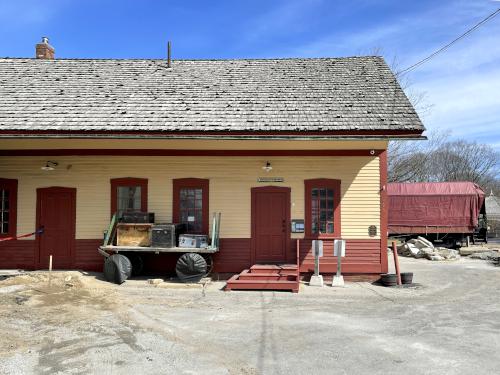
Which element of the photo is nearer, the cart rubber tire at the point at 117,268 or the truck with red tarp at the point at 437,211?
the cart rubber tire at the point at 117,268

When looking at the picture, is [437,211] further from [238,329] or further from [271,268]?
[238,329]

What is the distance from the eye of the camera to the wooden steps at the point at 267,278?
10.9 meters

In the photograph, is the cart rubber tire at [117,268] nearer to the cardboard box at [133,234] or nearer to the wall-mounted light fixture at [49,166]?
the cardboard box at [133,234]

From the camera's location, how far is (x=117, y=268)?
37.4ft

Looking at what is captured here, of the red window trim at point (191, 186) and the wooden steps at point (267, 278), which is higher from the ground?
the red window trim at point (191, 186)

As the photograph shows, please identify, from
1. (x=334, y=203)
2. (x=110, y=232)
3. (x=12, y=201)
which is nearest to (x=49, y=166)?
(x=12, y=201)

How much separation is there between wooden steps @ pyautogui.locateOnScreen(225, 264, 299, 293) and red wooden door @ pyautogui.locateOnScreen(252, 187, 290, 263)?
0.59m

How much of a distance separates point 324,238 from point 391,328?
5143mm

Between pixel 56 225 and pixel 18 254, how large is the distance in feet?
4.51

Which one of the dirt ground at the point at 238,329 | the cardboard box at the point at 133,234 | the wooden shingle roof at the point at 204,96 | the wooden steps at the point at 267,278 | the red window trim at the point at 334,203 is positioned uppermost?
the wooden shingle roof at the point at 204,96

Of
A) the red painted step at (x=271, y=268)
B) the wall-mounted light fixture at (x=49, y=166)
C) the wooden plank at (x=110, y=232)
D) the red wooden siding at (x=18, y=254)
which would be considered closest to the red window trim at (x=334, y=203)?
the red painted step at (x=271, y=268)

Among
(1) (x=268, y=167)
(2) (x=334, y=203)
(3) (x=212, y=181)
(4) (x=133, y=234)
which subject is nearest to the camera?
(4) (x=133, y=234)

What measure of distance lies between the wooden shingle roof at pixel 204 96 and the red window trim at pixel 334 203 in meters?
1.64

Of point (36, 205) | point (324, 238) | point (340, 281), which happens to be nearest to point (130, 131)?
point (36, 205)
